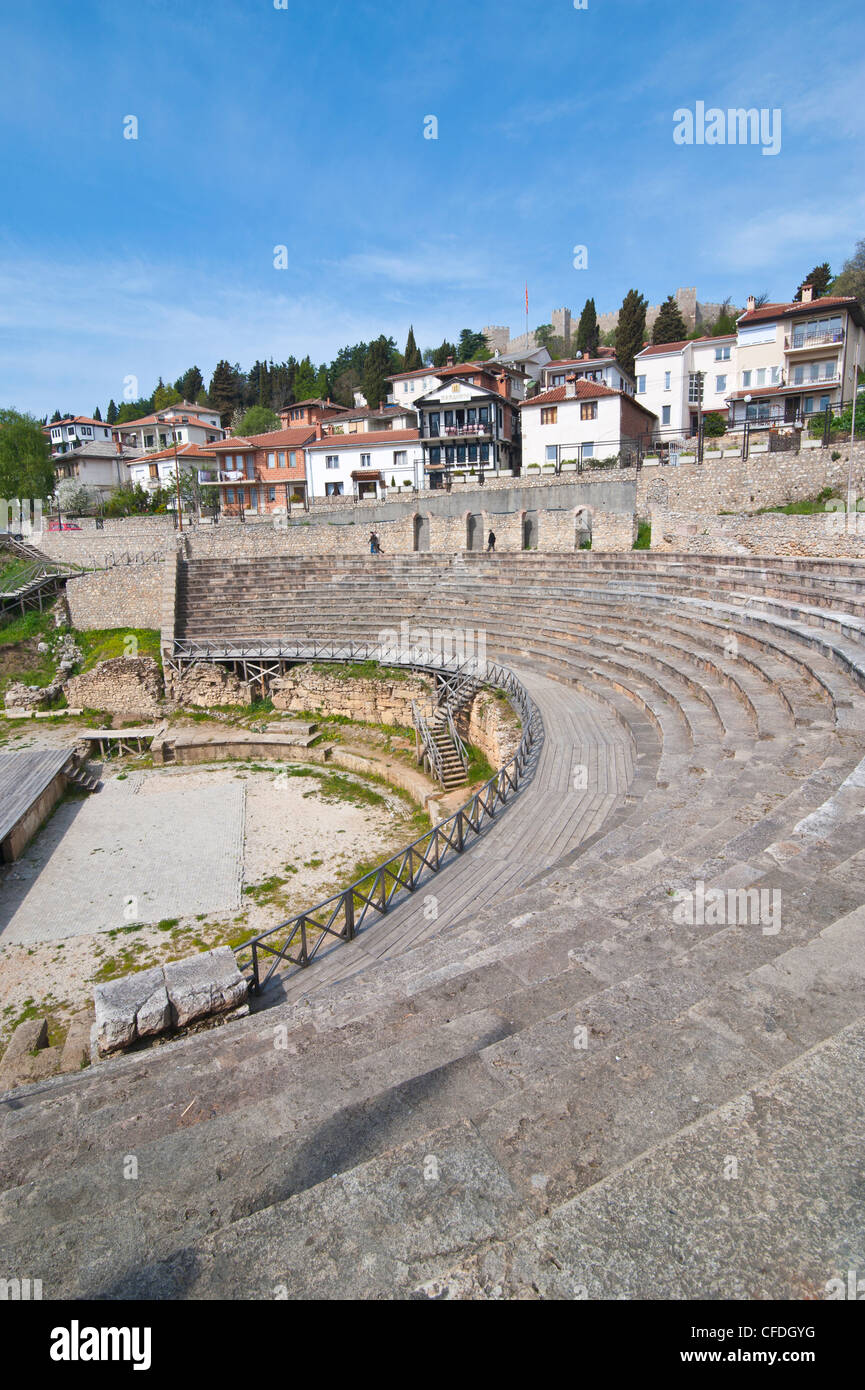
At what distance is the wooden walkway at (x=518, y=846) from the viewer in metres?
7.89

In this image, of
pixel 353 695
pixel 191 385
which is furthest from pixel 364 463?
pixel 191 385

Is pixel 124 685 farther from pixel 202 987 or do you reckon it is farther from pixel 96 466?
pixel 96 466

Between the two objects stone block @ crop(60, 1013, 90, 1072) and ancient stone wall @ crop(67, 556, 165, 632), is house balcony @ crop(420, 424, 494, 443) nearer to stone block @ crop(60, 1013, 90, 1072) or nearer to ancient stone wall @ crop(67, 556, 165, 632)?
ancient stone wall @ crop(67, 556, 165, 632)

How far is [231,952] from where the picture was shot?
7301 mm

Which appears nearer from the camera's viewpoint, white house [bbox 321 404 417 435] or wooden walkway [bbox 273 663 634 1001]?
wooden walkway [bbox 273 663 634 1001]

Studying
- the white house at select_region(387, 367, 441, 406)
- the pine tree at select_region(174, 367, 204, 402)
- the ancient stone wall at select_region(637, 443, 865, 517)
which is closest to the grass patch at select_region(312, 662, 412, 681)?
the ancient stone wall at select_region(637, 443, 865, 517)

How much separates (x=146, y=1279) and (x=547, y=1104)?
1666 millimetres

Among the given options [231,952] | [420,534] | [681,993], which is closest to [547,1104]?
[681,993]

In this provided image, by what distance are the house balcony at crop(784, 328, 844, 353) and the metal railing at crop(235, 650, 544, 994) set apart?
103 ft

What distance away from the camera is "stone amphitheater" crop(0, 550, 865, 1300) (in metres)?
2.49

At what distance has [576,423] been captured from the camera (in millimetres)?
36594

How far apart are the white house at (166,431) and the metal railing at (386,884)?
5783cm

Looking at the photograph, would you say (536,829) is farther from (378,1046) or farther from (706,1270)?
(706,1270)

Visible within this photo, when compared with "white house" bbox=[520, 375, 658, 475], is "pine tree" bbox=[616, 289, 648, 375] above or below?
above
